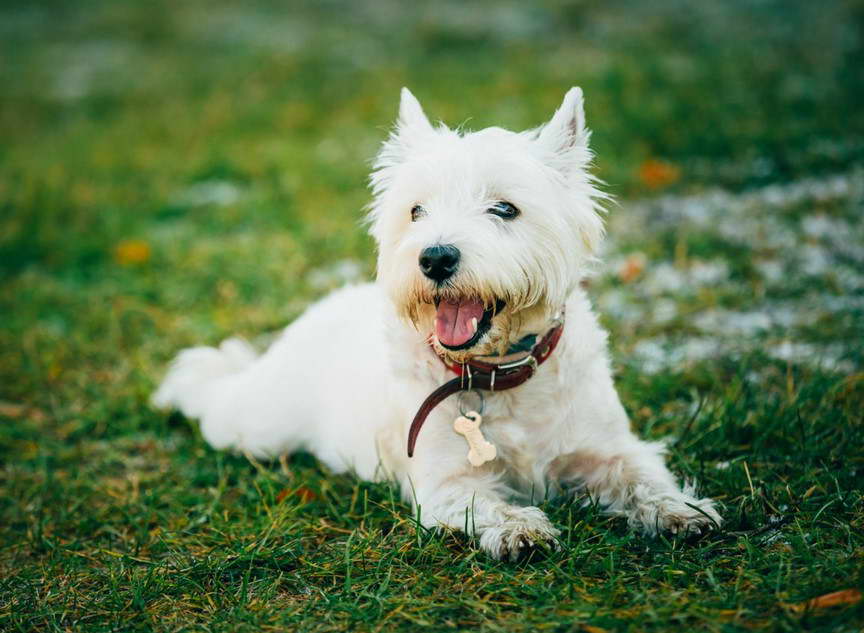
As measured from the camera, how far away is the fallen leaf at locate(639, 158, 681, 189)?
20.9 ft

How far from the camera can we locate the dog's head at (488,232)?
256cm

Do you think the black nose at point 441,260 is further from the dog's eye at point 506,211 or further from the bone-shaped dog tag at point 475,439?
the bone-shaped dog tag at point 475,439

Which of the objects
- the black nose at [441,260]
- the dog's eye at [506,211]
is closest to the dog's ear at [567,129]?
the dog's eye at [506,211]

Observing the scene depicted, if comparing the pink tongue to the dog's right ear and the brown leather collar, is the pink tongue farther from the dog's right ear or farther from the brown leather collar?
the dog's right ear

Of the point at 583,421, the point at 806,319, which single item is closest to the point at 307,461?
the point at 583,421

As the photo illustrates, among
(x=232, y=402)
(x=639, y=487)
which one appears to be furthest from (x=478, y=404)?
(x=232, y=402)

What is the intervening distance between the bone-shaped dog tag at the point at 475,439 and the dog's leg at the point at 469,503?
0.06 m

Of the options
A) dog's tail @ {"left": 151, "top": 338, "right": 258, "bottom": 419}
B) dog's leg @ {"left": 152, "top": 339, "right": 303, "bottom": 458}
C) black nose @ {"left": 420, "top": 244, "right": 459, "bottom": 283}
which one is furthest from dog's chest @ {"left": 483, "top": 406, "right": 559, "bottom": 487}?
dog's tail @ {"left": 151, "top": 338, "right": 258, "bottom": 419}

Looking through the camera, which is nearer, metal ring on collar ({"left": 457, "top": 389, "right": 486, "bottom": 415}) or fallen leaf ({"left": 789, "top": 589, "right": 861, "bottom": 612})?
fallen leaf ({"left": 789, "top": 589, "right": 861, "bottom": 612})

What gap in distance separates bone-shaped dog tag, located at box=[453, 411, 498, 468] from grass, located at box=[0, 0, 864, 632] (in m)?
0.29

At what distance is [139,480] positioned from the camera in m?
3.51

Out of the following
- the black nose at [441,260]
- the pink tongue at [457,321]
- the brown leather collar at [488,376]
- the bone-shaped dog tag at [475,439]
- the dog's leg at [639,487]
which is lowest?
the dog's leg at [639,487]

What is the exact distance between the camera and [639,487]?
2.76 m

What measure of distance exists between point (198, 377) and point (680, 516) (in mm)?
2553
